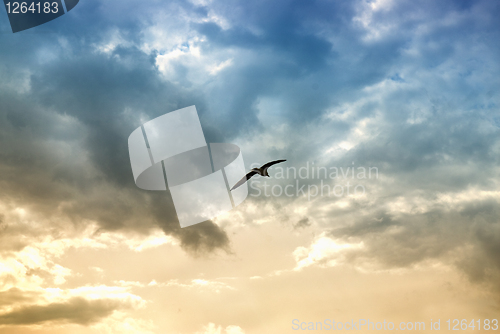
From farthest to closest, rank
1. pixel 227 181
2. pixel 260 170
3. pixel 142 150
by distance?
pixel 227 181 → pixel 142 150 → pixel 260 170

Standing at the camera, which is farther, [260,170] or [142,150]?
[142,150]

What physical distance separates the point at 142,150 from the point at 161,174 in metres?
10.4

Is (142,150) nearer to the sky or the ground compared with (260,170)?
nearer to the sky

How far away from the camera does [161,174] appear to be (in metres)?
79.6

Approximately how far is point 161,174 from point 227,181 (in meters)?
16.7

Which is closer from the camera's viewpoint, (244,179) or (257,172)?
(257,172)

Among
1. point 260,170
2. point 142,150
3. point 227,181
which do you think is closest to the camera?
point 260,170

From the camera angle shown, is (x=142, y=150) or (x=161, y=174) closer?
(x=142, y=150)

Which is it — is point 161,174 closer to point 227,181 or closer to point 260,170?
point 227,181

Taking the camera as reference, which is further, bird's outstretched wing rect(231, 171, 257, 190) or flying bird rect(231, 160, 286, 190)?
bird's outstretched wing rect(231, 171, 257, 190)

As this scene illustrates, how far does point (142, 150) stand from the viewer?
7081cm

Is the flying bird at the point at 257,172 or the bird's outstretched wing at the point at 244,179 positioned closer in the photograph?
the flying bird at the point at 257,172

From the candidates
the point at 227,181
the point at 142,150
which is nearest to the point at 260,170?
the point at 227,181

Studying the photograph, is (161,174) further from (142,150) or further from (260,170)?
(260,170)
